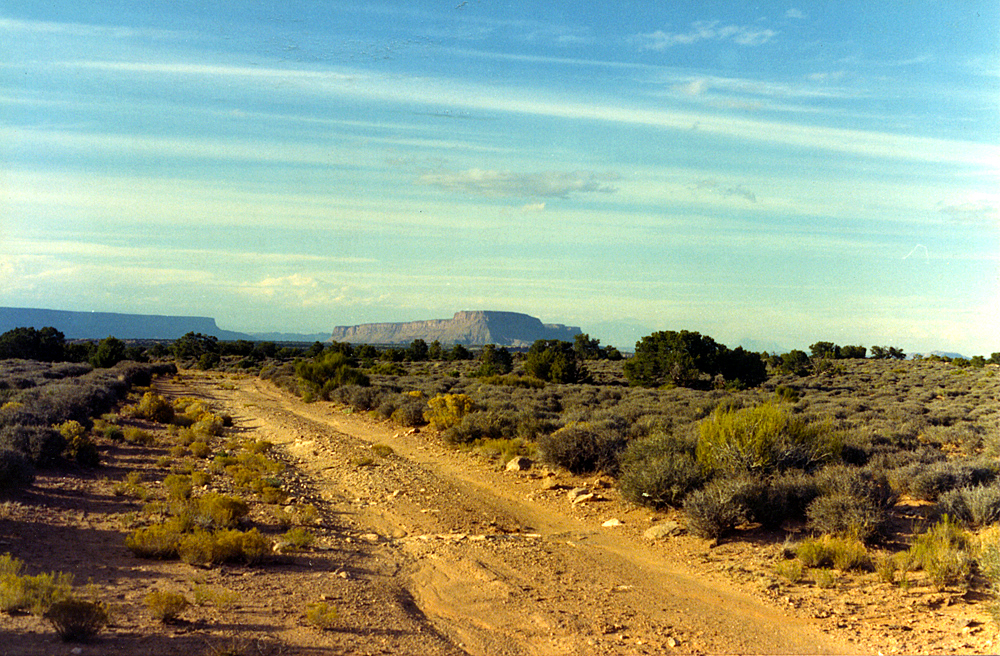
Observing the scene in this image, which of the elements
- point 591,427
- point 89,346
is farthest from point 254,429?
point 89,346

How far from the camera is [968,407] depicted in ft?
82.3

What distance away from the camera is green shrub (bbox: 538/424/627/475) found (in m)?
14.2

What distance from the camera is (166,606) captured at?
245 inches

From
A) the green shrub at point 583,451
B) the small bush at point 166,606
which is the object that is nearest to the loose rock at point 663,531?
the green shrub at point 583,451

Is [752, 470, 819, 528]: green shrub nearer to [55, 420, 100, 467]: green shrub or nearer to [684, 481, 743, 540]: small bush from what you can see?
[684, 481, 743, 540]: small bush

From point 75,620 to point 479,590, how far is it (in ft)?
14.0

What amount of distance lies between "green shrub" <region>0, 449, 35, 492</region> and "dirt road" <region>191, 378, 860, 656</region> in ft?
15.7

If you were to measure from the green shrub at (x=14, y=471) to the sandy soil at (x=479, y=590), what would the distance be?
1.04 ft

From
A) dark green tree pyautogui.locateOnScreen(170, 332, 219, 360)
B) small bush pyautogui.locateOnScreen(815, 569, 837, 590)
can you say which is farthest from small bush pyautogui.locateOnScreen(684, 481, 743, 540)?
dark green tree pyautogui.locateOnScreen(170, 332, 219, 360)

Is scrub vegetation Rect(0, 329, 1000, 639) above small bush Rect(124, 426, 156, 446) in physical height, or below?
above

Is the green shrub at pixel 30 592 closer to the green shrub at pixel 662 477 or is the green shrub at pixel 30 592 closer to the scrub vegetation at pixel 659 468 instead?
the scrub vegetation at pixel 659 468

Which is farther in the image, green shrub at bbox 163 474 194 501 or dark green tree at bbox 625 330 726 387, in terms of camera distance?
dark green tree at bbox 625 330 726 387

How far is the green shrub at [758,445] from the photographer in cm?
1143

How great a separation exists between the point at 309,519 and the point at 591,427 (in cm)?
790
